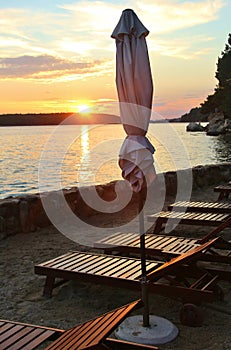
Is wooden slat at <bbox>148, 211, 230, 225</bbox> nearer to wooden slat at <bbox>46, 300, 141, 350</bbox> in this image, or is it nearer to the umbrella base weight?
the umbrella base weight

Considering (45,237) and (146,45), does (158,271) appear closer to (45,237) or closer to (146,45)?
(146,45)

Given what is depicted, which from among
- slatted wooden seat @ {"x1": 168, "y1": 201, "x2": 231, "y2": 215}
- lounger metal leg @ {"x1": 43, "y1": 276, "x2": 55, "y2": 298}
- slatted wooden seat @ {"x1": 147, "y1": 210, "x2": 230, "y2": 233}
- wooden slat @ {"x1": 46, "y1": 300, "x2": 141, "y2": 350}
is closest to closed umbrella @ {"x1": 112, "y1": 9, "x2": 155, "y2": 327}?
wooden slat @ {"x1": 46, "y1": 300, "x2": 141, "y2": 350}

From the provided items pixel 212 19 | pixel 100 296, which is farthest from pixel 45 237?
pixel 212 19

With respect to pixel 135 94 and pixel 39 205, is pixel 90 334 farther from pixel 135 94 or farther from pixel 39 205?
pixel 39 205

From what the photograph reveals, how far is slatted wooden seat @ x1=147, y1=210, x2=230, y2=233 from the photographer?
7113 mm

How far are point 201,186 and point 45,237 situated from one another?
651cm

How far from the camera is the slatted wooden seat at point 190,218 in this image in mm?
7113

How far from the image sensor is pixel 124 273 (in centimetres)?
467

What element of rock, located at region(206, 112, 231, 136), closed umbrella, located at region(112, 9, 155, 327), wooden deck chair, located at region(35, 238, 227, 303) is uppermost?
rock, located at region(206, 112, 231, 136)

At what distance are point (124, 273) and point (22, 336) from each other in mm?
1719

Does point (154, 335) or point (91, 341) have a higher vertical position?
point (91, 341)

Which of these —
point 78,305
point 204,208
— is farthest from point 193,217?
point 78,305

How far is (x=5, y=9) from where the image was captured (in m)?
11.8

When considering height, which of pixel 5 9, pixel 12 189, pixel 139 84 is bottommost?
pixel 12 189
